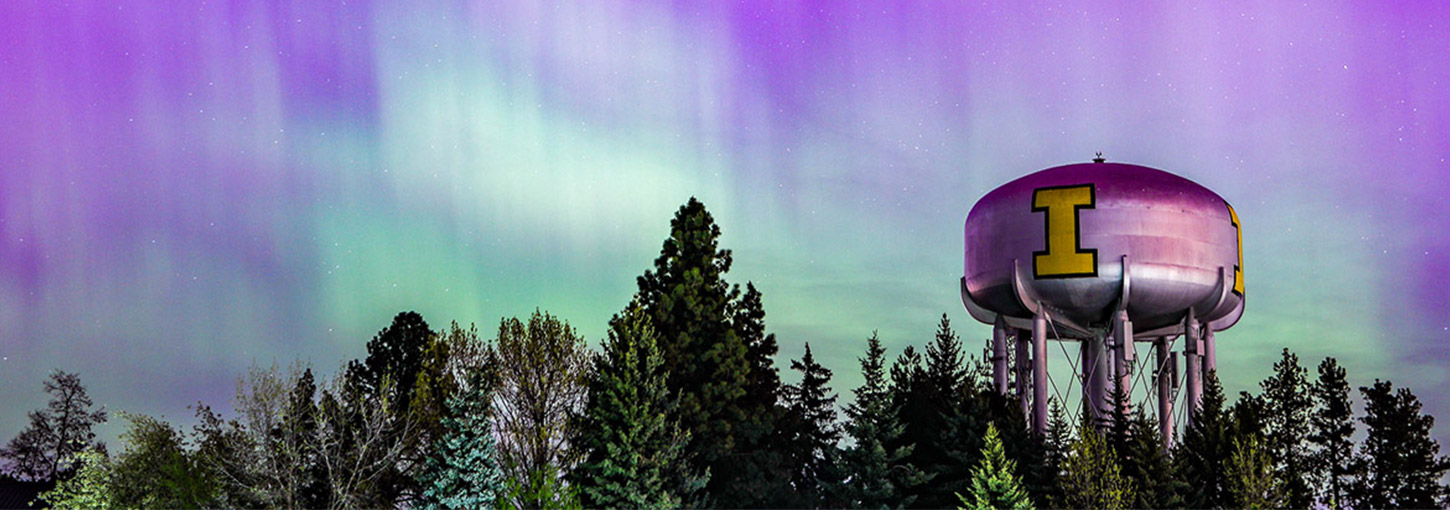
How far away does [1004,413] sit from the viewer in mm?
49156

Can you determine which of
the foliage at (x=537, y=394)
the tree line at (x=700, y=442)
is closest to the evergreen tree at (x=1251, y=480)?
the tree line at (x=700, y=442)

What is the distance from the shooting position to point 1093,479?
42625mm

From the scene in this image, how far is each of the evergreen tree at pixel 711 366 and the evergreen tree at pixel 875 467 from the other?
2370 mm

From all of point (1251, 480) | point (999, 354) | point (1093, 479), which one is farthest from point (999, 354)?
point (1251, 480)

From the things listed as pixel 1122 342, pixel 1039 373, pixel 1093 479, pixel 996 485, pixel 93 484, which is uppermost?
pixel 1122 342

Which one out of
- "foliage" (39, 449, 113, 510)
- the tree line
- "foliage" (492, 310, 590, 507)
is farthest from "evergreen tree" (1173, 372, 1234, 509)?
"foliage" (39, 449, 113, 510)

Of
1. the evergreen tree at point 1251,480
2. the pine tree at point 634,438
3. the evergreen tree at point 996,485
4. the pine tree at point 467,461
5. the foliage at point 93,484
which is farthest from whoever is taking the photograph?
the foliage at point 93,484

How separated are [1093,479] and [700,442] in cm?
1225

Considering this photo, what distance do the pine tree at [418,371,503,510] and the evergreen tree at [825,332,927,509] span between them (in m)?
10.6

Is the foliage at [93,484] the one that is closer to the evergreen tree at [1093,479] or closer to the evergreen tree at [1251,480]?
the evergreen tree at [1093,479]

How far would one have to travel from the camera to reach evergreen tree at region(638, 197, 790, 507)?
42.9 metres

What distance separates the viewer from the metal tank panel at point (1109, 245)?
43.1 metres

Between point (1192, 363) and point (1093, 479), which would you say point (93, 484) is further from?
point (1192, 363)

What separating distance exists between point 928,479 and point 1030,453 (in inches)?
Result: 189
